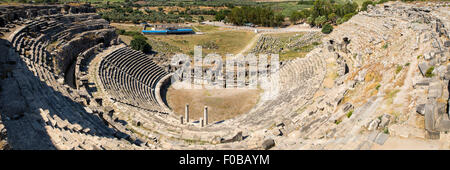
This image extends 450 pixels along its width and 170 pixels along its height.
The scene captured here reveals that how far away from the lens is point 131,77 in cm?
3084

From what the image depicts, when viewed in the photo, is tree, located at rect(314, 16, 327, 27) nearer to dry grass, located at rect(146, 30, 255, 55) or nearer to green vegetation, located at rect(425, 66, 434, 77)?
dry grass, located at rect(146, 30, 255, 55)

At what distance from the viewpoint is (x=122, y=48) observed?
3628 cm

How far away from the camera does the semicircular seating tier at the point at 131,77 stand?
25125mm

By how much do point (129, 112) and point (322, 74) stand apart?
1520 cm

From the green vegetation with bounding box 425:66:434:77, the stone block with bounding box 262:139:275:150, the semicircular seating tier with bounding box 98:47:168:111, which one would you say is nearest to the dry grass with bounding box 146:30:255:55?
the semicircular seating tier with bounding box 98:47:168:111

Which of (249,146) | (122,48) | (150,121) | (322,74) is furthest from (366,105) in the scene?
(122,48)

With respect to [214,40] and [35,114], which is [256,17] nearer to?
[214,40]

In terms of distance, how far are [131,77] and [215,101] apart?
8831mm

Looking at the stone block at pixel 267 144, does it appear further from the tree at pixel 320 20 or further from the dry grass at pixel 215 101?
the tree at pixel 320 20

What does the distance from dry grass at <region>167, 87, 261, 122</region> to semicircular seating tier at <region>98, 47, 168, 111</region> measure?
7.00 feet

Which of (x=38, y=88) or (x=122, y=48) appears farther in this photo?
(x=122, y=48)

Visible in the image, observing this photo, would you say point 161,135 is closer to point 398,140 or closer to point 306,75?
point 398,140

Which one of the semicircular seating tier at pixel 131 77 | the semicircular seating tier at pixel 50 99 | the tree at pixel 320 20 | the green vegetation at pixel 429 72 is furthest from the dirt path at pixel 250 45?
the green vegetation at pixel 429 72

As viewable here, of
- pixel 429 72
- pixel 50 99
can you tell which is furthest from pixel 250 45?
pixel 50 99
